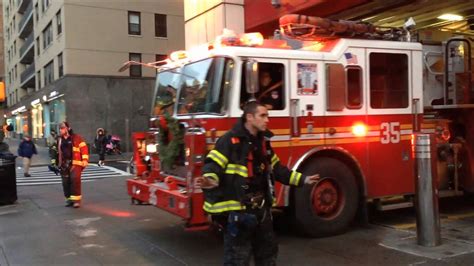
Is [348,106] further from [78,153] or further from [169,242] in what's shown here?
[78,153]

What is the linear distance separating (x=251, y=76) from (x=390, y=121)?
244 cm

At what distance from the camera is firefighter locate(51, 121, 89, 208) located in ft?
34.0

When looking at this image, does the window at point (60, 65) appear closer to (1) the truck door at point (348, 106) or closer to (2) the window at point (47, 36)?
(2) the window at point (47, 36)

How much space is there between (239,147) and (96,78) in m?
28.5

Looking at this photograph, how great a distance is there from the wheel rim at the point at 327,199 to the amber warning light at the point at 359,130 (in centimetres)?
75

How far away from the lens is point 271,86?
6.59 meters

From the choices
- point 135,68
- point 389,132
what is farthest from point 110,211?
point 135,68

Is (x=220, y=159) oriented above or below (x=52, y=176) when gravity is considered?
above

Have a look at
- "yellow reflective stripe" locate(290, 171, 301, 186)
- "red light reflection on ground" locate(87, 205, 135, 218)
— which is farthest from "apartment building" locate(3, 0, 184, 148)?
"yellow reflective stripe" locate(290, 171, 301, 186)

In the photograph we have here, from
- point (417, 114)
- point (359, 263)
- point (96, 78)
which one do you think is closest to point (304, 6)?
point (417, 114)

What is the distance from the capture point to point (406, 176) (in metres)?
7.55

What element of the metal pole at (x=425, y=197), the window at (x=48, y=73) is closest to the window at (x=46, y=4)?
the window at (x=48, y=73)

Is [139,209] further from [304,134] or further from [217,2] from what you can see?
[217,2]

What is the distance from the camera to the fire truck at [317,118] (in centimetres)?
628
